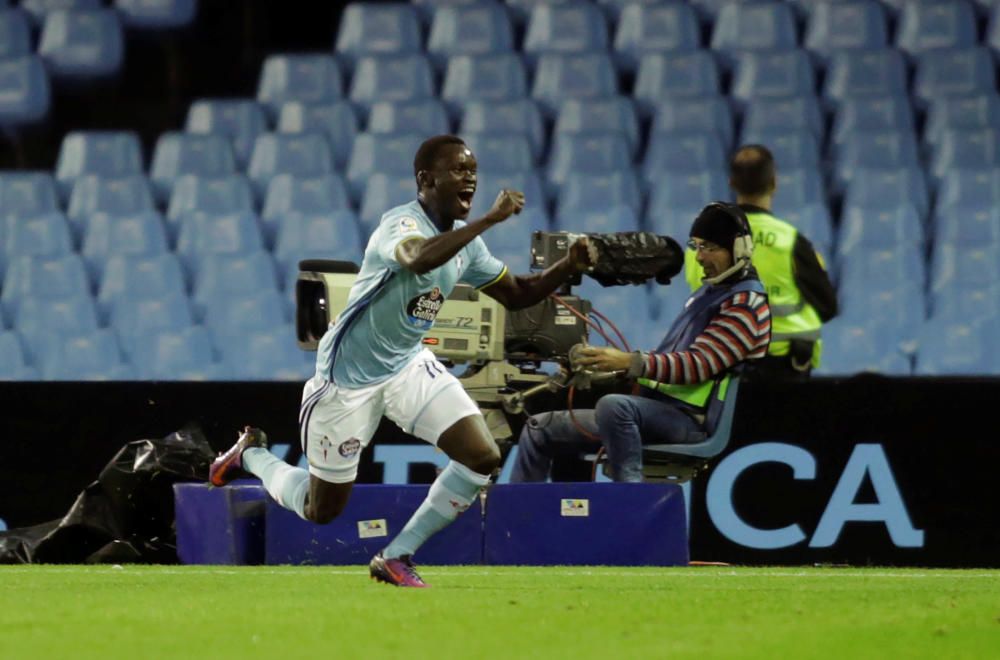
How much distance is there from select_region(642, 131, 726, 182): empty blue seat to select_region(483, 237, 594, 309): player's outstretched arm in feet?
15.0

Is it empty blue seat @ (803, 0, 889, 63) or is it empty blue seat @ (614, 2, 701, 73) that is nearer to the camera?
empty blue seat @ (803, 0, 889, 63)

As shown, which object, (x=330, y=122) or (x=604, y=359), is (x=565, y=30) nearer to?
(x=330, y=122)

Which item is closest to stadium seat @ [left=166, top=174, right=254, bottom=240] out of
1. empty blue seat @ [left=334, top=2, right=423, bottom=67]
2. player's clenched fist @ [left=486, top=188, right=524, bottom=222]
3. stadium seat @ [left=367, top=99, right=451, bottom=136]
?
stadium seat @ [left=367, top=99, right=451, bottom=136]

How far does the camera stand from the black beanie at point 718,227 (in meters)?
7.16

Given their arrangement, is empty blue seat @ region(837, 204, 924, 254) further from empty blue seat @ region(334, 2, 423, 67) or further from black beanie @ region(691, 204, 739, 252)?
empty blue seat @ region(334, 2, 423, 67)

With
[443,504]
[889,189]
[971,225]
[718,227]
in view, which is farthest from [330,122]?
[443,504]

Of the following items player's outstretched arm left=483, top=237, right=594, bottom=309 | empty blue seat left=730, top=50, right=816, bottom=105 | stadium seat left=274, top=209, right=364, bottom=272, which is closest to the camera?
player's outstretched arm left=483, top=237, right=594, bottom=309

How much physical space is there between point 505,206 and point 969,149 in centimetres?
588

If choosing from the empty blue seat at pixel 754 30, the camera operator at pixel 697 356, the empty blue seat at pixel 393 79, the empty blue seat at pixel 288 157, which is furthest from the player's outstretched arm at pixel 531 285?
the empty blue seat at pixel 393 79

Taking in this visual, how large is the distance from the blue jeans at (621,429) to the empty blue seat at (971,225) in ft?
11.8

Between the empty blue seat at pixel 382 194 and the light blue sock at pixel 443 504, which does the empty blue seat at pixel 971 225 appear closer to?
the empty blue seat at pixel 382 194

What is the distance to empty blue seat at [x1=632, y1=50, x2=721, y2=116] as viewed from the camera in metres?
11.4

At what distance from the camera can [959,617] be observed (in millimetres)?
5285

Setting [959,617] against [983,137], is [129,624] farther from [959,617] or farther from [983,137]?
[983,137]
